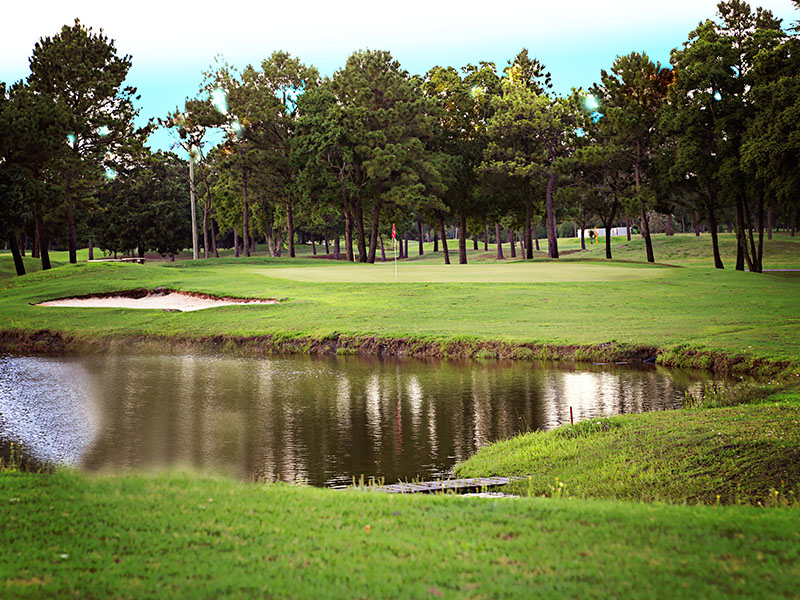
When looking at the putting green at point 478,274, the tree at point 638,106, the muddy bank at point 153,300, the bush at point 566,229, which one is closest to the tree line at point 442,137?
the tree at point 638,106

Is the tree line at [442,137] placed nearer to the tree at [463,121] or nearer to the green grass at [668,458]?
the tree at [463,121]

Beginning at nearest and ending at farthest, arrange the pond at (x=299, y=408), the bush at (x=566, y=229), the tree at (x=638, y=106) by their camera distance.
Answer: the pond at (x=299, y=408) → the tree at (x=638, y=106) → the bush at (x=566, y=229)

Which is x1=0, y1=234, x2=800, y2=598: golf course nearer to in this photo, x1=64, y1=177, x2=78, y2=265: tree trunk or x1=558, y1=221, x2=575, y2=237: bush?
x1=64, y1=177, x2=78, y2=265: tree trunk

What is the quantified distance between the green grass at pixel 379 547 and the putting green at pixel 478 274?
32.8m

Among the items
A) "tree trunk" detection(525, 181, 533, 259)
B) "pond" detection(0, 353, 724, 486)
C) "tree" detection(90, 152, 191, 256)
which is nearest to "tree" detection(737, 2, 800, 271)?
"tree trunk" detection(525, 181, 533, 259)

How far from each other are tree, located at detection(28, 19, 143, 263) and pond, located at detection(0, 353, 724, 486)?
4091cm

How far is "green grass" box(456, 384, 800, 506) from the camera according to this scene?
9.90 m

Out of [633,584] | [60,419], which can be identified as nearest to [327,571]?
[633,584]

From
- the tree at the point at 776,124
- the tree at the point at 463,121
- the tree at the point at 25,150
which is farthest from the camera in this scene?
the tree at the point at 463,121

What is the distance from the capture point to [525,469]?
11.8m

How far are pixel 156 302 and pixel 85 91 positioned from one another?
33.6 metres

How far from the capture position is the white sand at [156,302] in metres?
36.3

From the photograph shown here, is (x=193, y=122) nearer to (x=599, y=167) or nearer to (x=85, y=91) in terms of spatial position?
(x=85, y=91)

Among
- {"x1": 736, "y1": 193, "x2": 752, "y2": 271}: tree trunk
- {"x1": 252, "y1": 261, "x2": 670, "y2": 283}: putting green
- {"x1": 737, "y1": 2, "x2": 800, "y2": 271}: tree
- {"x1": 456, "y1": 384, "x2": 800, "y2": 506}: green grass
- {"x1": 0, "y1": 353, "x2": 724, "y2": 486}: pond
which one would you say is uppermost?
{"x1": 737, "y1": 2, "x2": 800, "y2": 271}: tree
